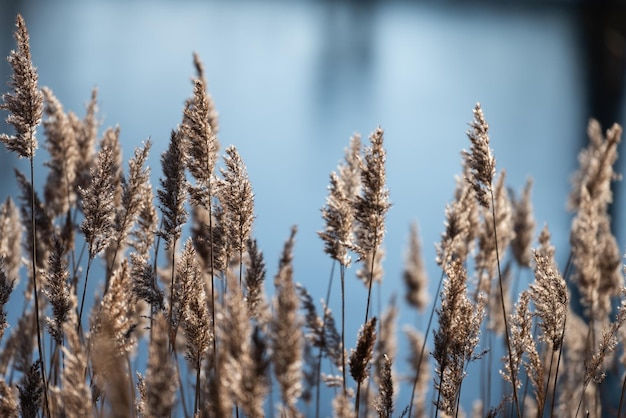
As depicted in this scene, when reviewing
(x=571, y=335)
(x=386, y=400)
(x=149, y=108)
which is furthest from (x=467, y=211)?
(x=149, y=108)

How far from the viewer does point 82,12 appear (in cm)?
752

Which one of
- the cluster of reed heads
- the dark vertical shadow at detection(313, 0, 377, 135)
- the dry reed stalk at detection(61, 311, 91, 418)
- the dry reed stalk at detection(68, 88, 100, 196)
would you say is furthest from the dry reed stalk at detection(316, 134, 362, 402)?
the dark vertical shadow at detection(313, 0, 377, 135)

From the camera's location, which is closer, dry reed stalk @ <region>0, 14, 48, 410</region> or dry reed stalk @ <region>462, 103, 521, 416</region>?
dry reed stalk @ <region>0, 14, 48, 410</region>

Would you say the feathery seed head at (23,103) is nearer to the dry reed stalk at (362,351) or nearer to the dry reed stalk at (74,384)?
the dry reed stalk at (74,384)

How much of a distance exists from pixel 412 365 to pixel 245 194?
1.99 m

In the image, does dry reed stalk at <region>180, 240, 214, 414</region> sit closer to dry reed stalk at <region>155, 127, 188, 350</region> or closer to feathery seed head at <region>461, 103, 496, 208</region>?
dry reed stalk at <region>155, 127, 188, 350</region>

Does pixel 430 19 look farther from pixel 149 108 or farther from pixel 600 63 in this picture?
pixel 149 108

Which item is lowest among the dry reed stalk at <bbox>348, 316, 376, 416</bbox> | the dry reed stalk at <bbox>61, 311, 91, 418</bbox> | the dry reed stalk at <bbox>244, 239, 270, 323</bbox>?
the dry reed stalk at <bbox>61, 311, 91, 418</bbox>

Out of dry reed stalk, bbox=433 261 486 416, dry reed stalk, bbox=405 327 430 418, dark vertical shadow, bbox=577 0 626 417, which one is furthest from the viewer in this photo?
dark vertical shadow, bbox=577 0 626 417

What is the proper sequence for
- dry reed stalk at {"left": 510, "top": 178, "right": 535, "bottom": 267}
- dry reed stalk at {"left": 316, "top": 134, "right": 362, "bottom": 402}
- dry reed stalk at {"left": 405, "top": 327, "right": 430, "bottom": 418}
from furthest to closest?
dry reed stalk at {"left": 510, "top": 178, "right": 535, "bottom": 267}, dry reed stalk at {"left": 405, "top": 327, "right": 430, "bottom": 418}, dry reed stalk at {"left": 316, "top": 134, "right": 362, "bottom": 402}

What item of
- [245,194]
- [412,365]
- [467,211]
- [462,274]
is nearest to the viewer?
[462,274]

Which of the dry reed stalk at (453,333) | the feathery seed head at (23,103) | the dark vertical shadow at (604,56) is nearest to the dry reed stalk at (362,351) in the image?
the dry reed stalk at (453,333)

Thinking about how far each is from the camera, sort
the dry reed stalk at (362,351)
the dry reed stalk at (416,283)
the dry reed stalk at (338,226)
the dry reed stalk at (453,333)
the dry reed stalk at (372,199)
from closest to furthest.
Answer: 1. the dry reed stalk at (362,351)
2. the dry reed stalk at (453,333)
3. the dry reed stalk at (372,199)
4. the dry reed stalk at (338,226)
5. the dry reed stalk at (416,283)

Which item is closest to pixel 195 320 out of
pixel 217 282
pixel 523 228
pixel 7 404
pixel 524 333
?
pixel 7 404
